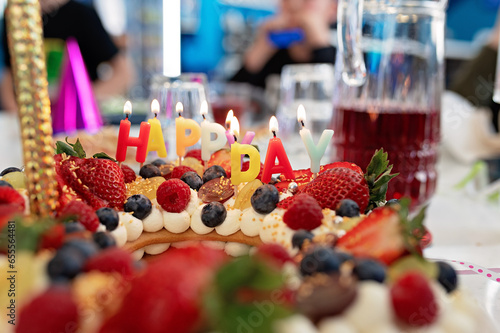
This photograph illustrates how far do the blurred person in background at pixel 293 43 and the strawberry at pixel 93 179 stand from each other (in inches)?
113

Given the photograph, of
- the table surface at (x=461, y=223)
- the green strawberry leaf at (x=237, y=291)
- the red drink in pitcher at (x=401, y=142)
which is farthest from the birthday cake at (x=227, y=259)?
the red drink in pitcher at (x=401, y=142)

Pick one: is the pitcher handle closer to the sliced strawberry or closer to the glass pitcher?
the glass pitcher

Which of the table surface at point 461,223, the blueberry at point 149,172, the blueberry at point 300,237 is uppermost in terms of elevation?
the blueberry at point 149,172

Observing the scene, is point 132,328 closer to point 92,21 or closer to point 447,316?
point 447,316

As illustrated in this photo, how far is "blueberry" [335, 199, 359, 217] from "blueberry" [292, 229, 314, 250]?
3.6 inches

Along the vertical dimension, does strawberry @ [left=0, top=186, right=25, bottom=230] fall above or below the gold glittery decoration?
below

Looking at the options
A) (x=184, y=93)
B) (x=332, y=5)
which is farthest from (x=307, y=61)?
(x=184, y=93)

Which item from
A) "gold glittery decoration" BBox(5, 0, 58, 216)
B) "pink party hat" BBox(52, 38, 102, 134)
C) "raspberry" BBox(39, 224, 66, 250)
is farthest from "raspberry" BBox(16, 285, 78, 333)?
"pink party hat" BBox(52, 38, 102, 134)

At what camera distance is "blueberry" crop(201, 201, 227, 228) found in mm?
1079

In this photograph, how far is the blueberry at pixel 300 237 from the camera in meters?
0.92

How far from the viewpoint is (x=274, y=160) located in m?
1.11

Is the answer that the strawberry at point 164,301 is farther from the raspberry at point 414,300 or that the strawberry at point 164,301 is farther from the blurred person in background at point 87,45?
the blurred person in background at point 87,45

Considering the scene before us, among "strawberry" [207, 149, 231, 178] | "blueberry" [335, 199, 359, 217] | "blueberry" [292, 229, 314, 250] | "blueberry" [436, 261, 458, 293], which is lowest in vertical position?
"blueberry" [436, 261, 458, 293]

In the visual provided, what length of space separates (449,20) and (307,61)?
3.42 meters
